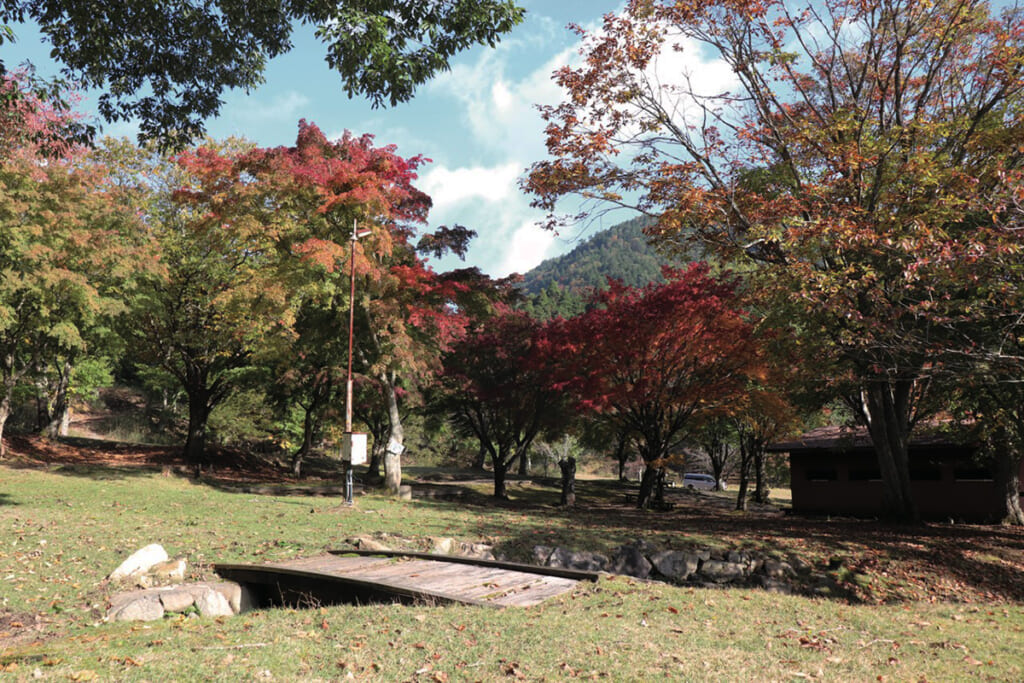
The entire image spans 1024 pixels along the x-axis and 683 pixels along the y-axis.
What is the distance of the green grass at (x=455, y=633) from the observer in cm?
495

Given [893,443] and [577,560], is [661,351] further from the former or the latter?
[577,560]

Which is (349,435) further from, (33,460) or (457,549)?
(33,460)

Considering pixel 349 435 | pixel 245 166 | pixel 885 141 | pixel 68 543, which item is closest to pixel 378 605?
pixel 68 543

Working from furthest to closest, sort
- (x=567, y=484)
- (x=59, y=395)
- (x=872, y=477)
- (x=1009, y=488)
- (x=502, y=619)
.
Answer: (x=59, y=395) → (x=872, y=477) → (x=567, y=484) → (x=1009, y=488) → (x=502, y=619)

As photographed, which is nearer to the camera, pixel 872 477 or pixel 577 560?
pixel 577 560

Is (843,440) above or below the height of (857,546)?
above

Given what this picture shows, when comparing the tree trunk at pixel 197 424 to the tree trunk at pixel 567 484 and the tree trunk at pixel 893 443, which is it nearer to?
the tree trunk at pixel 567 484

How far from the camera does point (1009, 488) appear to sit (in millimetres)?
21688

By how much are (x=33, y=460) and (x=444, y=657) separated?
24.7m

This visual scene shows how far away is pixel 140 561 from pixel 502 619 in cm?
571

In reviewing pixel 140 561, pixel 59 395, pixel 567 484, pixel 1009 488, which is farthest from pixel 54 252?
pixel 1009 488

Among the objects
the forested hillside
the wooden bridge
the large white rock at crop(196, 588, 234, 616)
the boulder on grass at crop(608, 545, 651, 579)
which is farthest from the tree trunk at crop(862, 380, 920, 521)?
the forested hillside

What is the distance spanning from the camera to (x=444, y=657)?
5148mm

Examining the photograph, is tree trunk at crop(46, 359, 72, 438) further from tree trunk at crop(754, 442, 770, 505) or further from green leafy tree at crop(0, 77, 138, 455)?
tree trunk at crop(754, 442, 770, 505)
